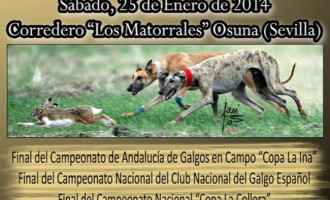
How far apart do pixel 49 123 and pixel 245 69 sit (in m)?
1.78

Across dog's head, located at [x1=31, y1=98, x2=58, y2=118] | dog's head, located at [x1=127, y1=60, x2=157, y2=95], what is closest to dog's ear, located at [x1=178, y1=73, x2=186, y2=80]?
dog's head, located at [x1=127, y1=60, x2=157, y2=95]

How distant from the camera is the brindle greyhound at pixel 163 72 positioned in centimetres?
690

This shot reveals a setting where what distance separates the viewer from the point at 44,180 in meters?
6.82

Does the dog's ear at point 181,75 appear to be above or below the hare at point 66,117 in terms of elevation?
above

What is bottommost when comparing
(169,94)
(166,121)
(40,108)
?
(166,121)

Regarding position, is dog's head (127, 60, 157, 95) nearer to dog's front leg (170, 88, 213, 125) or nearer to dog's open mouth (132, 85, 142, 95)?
dog's open mouth (132, 85, 142, 95)

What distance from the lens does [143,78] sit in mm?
6922

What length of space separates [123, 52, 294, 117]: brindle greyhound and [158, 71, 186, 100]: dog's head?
0.05m

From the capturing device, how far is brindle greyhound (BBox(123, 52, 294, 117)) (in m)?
6.90

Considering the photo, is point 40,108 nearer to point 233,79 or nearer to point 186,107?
point 186,107

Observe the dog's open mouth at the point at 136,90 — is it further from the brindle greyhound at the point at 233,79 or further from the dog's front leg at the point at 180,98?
the dog's front leg at the point at 180,98

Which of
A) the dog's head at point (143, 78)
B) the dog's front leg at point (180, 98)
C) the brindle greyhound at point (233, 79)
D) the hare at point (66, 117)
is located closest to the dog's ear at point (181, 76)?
the brindle greyhound at point (233, 79)

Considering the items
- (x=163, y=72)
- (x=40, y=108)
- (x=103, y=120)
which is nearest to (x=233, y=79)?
(x=163, y=72)

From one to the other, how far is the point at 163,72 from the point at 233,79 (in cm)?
61
